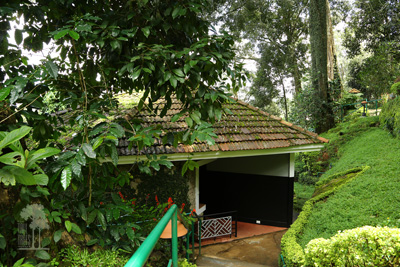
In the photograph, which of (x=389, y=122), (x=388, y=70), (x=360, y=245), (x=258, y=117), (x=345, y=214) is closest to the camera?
(x=360, y=245)

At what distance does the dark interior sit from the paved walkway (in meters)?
0.82

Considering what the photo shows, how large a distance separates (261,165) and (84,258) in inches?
287

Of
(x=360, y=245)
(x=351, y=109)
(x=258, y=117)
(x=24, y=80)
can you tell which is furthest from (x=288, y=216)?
(x=351, y=109)

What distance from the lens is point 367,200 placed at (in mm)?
5738

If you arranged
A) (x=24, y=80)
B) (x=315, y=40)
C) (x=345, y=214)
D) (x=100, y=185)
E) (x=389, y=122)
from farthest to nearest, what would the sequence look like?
(x=315, y=40), (x=389, y=122), (x=345, y=214), (x=100, y=185), (x=24, y=80)

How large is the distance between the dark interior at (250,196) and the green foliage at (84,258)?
6.92 meters

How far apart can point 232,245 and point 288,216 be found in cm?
223

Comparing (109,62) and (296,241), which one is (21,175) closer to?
(109,62)

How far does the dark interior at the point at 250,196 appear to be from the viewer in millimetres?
8703

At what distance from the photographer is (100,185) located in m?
2.90

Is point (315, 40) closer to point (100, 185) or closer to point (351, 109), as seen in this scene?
point (351, 109)

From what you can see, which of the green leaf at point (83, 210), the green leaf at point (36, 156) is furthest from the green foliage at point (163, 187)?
the green leaf at point (36, 156)

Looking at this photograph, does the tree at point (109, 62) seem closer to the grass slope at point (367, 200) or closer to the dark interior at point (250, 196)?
the grass slope at point (367, 200)

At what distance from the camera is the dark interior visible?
870 cm
